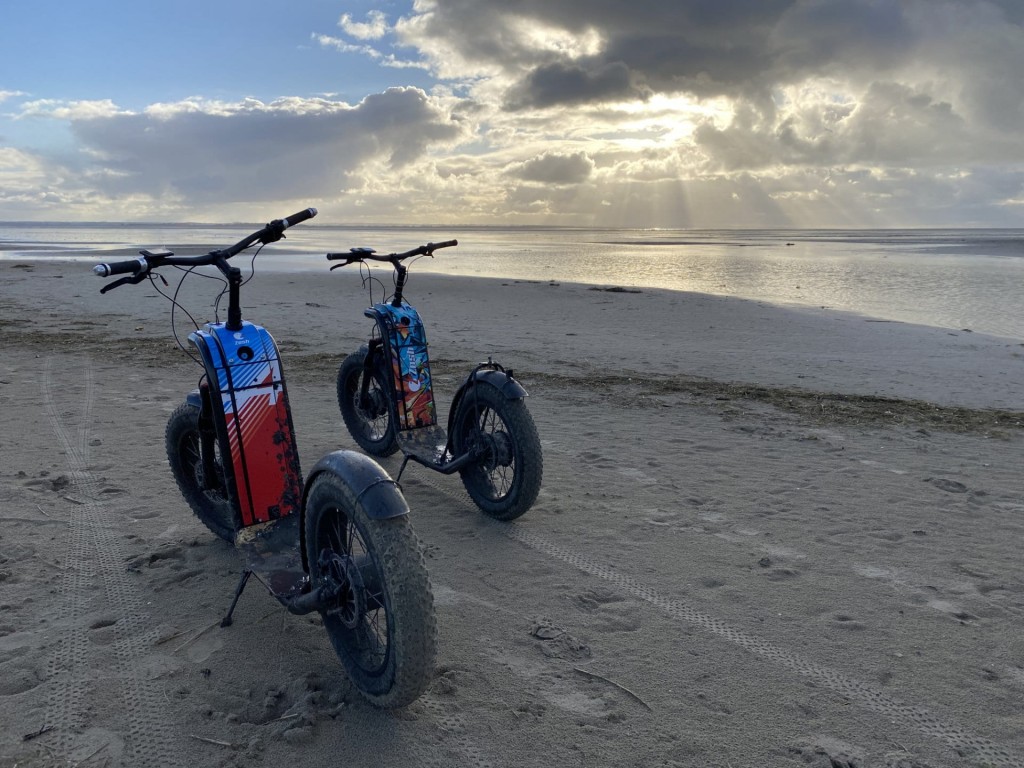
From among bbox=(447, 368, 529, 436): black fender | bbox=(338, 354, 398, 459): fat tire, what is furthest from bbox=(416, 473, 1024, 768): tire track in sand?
bbox=(338, 354, 398, 459): fat tire

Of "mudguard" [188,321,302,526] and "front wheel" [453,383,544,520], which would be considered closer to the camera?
"mudguard" [188,321,302,526]

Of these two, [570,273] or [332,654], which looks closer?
[332,654]

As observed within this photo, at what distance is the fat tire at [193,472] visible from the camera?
4.04 metres

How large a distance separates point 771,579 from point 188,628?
113 inches

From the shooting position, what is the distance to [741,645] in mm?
3113

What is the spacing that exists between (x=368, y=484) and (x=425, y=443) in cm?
253

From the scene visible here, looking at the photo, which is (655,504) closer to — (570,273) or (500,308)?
(500,308)

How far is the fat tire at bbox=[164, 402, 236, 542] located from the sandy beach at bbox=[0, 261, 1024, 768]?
16 cm

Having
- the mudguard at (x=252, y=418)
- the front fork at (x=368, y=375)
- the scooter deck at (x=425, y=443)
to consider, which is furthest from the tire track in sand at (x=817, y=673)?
the front fork at (x=368, y=375)

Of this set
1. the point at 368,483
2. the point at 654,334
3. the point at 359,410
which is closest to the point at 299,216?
the point at 368,483

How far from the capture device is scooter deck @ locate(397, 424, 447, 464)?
4.94m

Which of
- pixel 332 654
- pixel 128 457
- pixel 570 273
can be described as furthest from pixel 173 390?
pixel 570 273

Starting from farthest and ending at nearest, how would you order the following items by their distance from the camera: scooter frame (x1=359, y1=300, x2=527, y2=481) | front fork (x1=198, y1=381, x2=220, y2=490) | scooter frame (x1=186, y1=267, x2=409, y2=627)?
scooter frame (x1=359, y1=300, x2=527, y2=481) → front fork (x1=198, y1=381, x2=220, y2=490) → scooter frame (x1=186, y1=267, x2=409, y2=627)

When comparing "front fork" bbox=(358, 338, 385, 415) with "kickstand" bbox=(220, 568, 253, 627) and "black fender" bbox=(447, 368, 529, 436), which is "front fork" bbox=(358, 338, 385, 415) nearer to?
"black fender" bbox=(447, 368, 529, 436)
